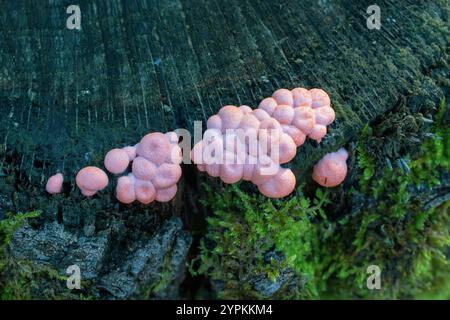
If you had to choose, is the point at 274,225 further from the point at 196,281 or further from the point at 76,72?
the point at 76,72

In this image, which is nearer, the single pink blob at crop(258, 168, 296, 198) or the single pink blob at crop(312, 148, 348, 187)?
the single pink blob at crop(258, 168, 296, 198)

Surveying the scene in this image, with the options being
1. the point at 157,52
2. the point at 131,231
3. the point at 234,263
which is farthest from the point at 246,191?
the point at 157,52

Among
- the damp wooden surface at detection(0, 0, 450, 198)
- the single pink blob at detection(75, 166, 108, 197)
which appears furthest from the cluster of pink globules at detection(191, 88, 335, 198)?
the single pink blob at detection(75, 166, 108, 197)

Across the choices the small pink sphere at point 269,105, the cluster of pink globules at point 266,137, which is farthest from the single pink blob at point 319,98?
the small pink sphere at point 269,105

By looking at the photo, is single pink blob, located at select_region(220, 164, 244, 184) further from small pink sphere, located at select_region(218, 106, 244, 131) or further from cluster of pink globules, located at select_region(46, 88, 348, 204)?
small pink sphere, located at select_region(218, 106, 244, 131)

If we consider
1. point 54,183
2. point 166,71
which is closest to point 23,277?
point 54,183

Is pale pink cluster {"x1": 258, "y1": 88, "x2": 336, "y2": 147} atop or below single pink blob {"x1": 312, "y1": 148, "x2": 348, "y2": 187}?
atop
